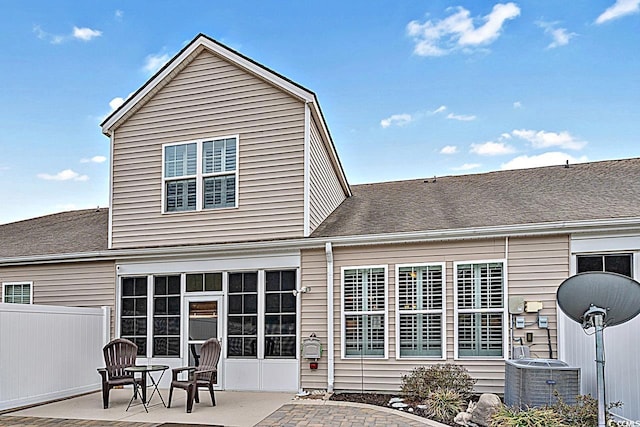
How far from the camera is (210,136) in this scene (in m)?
10.8

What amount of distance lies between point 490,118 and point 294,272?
7893 millimetres

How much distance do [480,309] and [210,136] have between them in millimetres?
5914

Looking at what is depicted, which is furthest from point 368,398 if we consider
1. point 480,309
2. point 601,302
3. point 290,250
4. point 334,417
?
point 601,302

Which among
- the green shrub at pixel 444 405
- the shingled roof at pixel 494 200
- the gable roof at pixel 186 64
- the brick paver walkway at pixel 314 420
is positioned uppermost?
the gable roof at pixel 186 64

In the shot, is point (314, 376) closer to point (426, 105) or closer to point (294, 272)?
point (294, 272)

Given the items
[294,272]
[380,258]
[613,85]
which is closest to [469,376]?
[380,258]

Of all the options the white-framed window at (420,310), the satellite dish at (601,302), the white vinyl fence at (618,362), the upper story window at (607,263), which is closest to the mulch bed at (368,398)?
the white-framed window at (420,310)

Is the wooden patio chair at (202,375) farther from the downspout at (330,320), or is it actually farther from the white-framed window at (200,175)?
the white-framed window at (200,175)

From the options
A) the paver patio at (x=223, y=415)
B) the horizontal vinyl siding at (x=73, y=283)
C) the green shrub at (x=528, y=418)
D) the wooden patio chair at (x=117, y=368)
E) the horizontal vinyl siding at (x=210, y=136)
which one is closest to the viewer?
the green shrub at (x=528, y=418)

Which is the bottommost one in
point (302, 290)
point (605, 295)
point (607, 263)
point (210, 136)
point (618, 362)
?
point (618, 362)

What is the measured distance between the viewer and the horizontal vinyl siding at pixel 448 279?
866 centimetres

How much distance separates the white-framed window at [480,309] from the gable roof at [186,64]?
3.94 metres

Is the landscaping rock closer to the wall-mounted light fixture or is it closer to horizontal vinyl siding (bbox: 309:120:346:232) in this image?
the wall-mounted light fixture

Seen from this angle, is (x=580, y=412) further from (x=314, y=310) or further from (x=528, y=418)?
(x=314, y=310)
